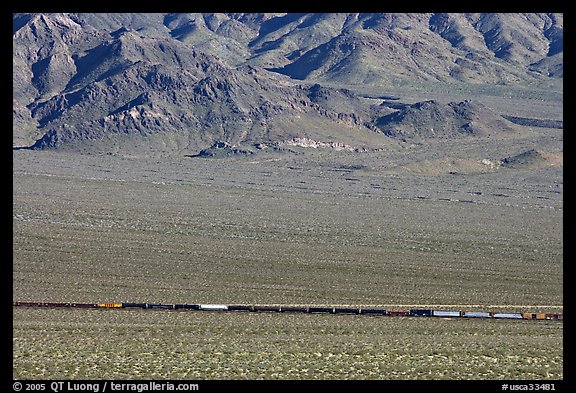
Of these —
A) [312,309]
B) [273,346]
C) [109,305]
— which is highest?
[312,309]

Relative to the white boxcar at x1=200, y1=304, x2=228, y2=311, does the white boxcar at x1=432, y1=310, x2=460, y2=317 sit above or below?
above

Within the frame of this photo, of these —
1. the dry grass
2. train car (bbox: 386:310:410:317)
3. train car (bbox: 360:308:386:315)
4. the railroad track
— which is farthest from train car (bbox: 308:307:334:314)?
train car (bbox: 386:310:410:317)

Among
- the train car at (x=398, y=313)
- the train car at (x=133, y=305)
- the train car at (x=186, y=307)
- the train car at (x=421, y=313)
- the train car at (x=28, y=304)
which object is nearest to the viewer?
the train car at (x=28, y=304)

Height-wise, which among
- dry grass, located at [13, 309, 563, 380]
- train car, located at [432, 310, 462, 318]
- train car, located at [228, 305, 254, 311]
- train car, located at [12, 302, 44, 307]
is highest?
train car, located at [432, 310, 462, 318]

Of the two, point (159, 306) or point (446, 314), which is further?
point (446, 314)

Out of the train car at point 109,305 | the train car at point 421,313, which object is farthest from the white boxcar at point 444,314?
the train car at point 109,305

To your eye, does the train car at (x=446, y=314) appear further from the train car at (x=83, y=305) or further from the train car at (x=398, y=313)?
the train car at (x=83, y=305)

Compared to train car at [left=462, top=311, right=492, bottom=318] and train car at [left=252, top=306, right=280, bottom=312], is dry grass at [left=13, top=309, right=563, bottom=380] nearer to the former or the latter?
train car at [left=252, top=306, right=280, bottom=312]

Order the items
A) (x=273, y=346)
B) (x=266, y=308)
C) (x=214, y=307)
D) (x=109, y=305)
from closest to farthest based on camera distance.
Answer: (x=273, y=346), (x=109, y=305), (x=214, y=307), (x=266, y=308)

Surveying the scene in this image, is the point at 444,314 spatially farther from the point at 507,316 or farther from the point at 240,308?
the point at 240,308

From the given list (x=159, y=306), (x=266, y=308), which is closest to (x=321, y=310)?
(x=266, y=308)

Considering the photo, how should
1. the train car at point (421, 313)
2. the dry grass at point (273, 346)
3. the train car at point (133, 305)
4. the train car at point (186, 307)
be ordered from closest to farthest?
the dry grass at point (273, 346), the train car at point (186, 307), the train car at point (133, 305), the train car at point (421, 313)
